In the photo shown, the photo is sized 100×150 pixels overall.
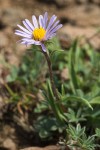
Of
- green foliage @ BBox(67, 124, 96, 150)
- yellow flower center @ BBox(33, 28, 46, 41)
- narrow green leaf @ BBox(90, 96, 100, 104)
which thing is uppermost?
yellow flower center @ BBox(33, 28, 46, 41)

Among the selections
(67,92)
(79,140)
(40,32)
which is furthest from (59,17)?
(79,140)

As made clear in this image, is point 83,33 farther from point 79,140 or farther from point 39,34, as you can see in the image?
point 79,140

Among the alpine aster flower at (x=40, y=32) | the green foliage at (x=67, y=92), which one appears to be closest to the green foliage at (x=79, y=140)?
the green foliage at (x=67, y=92)

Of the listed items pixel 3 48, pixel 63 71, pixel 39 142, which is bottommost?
pixel 39 142

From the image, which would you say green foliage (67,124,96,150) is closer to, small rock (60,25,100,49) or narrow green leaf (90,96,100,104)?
narrow green leaf (90,96,100,104)

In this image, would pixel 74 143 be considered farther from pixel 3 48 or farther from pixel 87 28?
pixel 87 28

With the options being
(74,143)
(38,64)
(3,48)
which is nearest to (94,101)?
(74,143)

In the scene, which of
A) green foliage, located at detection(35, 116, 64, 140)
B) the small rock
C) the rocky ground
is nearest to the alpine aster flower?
green foliage, located at detection(35, 116, 64, 140)
